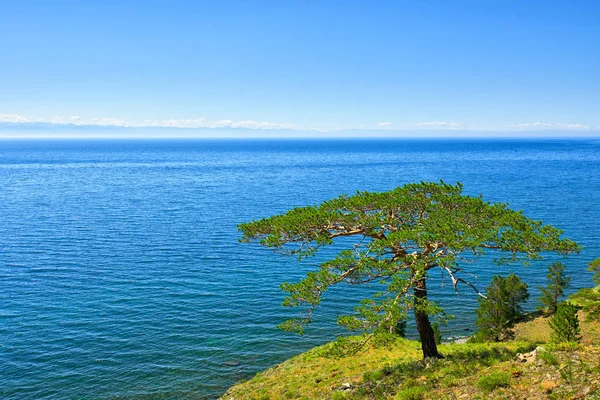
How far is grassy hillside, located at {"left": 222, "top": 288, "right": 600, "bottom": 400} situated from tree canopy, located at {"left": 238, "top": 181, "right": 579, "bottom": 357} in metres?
2.88

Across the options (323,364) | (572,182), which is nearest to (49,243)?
(323,364)

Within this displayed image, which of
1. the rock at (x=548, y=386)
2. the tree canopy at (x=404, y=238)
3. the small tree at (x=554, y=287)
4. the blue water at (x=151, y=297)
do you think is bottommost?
the blue water at (x=151, y=297)

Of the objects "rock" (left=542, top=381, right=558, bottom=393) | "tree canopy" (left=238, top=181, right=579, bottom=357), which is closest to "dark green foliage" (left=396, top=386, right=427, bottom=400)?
"tree canopy" (left=238, top=181, right=579, bottom=357)

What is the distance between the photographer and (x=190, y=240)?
2798 inches

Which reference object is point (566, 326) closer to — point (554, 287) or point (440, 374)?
point (554, 287)

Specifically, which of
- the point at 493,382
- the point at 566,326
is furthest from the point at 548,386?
the point at 566,326

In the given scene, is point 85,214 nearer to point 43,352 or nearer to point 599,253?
point 43,352

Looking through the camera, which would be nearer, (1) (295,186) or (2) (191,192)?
(2) (191,192)

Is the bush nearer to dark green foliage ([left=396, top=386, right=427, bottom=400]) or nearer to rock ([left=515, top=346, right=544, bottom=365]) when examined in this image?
rock ([left=515, top=346, right=544, bottom=365])

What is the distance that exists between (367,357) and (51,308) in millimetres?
32658

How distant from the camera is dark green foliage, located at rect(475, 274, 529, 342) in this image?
3806 cm

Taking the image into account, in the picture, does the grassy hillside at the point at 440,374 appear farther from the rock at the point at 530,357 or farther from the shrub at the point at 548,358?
the rock at the point at 530,357

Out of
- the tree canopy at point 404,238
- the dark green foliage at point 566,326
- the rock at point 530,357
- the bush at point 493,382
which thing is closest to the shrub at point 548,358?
the rock at point 530,357

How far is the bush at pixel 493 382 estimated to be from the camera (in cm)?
1886
